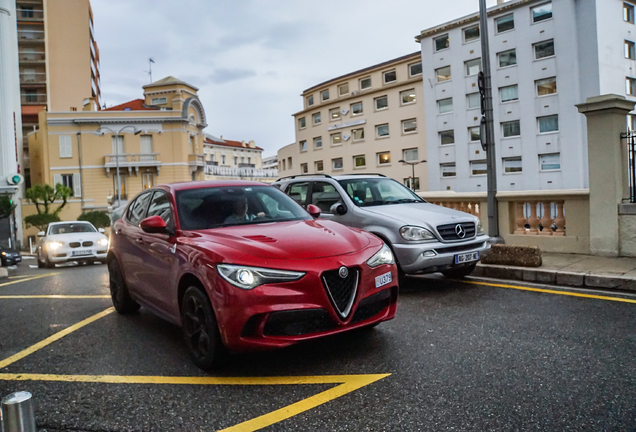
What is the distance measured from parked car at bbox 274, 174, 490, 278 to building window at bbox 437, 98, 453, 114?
42236 millimetres

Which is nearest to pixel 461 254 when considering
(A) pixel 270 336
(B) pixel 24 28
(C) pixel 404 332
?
(C) pixel 404 332

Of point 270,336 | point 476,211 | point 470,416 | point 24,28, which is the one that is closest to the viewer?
point 470,416

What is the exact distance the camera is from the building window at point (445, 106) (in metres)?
48.4

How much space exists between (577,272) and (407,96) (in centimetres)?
4959

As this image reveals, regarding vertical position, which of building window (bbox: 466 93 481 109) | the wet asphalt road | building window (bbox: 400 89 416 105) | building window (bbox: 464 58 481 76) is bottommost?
the wet asphalt road

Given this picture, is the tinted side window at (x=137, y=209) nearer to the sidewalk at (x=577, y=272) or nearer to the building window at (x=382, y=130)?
the sidewalk at (x=577, y=272)

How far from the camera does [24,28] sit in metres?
55.9

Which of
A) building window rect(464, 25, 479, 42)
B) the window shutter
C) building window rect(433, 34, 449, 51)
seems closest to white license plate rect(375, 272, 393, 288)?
building window rect(464, 25, 479, 42)

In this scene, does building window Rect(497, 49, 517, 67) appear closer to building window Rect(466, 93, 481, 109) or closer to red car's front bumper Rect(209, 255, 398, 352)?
building window Rect(466, 93, 481, 109)

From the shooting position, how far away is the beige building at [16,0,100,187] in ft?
183

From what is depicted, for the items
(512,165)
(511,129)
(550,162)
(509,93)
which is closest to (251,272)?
(550,162)

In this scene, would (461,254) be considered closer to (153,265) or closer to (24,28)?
(153,265)

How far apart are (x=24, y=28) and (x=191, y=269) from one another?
63.3 m

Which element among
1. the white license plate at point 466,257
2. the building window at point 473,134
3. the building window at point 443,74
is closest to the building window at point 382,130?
the building window at point 443,74
